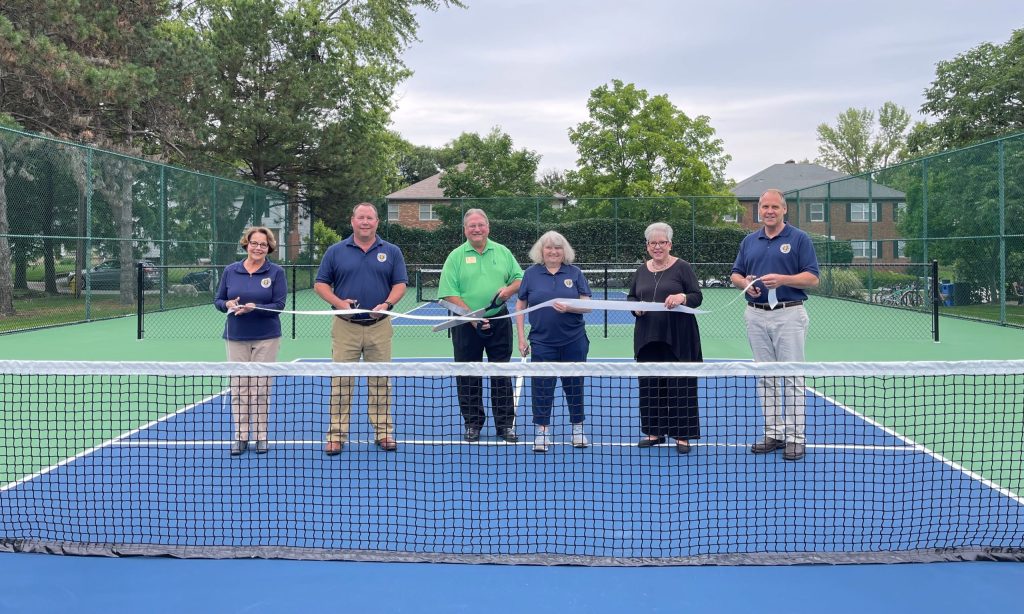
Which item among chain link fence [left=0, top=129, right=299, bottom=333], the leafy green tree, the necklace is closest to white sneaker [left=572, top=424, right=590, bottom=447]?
the necklace

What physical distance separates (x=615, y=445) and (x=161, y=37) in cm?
2101

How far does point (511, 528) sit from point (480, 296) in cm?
245

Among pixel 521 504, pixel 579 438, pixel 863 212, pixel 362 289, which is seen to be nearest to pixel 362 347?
pixel 362 289

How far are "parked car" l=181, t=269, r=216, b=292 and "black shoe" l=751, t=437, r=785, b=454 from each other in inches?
670

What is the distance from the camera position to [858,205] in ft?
73.3

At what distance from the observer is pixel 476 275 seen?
6.48 metres

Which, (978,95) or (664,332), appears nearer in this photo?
(664,332)

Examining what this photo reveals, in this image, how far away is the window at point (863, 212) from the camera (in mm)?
21062

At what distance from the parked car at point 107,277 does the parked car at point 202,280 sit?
4.10 feet

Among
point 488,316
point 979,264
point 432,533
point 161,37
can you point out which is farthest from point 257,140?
point 432,533

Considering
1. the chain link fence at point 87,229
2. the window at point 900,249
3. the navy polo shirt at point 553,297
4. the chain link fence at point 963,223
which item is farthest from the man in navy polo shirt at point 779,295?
the window at point 900,249

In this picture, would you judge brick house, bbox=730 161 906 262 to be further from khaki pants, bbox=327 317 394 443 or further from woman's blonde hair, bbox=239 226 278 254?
woman's blonde hair, bbox=239 226 278 254

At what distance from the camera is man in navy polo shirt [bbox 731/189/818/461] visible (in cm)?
582

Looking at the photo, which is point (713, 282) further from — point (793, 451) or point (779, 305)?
point (793, 451)
